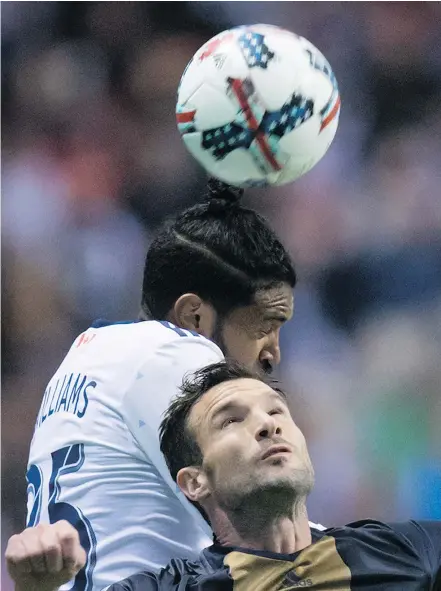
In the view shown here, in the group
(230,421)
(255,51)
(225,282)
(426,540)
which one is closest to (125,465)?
(230,421)

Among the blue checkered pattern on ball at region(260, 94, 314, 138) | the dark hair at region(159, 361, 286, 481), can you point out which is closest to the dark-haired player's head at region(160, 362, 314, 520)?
the dark hair at region(159, 361, 286, 481)

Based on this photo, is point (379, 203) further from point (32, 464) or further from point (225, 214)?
point (32, 464)

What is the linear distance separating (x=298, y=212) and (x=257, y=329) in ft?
9.42

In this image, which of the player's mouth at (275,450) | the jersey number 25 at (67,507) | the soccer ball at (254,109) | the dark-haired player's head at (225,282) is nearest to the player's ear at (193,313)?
the dark-haired player's head at (225,282)

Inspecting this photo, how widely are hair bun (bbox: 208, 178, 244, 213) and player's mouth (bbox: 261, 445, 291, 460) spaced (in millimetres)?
1135

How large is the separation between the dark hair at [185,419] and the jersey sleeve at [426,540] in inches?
23.6

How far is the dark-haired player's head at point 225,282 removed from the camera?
360 cm

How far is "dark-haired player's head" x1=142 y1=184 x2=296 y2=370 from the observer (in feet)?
11.8

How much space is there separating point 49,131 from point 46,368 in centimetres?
144

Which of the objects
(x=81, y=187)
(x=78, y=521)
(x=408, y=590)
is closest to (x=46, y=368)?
(x=81, y=187)

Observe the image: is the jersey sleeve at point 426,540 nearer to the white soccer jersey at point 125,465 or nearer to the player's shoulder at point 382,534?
the player's shoulder at point 382,534

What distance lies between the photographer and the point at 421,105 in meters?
6.65

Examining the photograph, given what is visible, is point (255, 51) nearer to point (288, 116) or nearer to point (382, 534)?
point (288, 116)

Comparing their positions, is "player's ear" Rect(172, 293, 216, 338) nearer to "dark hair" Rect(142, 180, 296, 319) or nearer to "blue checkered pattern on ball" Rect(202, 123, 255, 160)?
"dark hair" Rect(142, 180, 296, 319)
